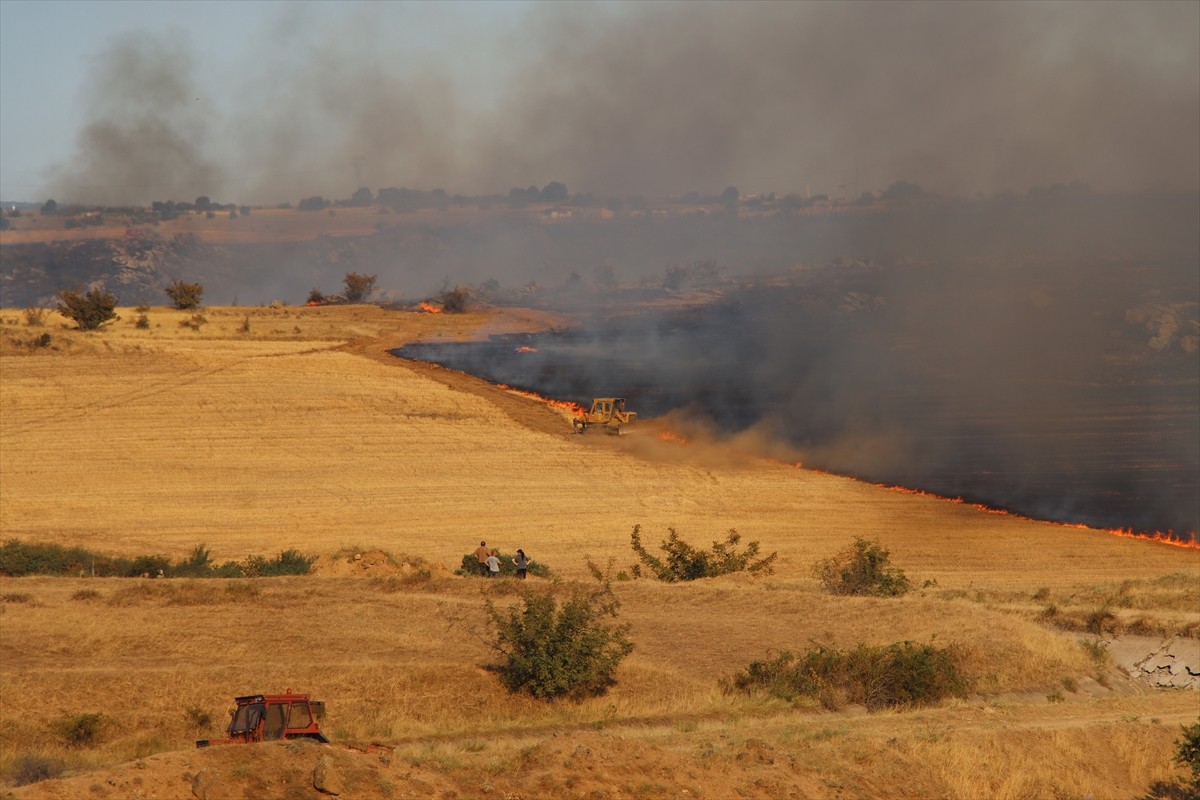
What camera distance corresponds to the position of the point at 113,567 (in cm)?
3017

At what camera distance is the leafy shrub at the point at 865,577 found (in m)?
28.4

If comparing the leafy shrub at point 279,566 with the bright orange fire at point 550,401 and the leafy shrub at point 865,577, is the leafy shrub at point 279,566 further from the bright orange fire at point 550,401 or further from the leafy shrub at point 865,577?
the bright orange fire at point 550,401

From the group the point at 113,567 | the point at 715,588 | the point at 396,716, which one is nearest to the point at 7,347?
the point at 113,567

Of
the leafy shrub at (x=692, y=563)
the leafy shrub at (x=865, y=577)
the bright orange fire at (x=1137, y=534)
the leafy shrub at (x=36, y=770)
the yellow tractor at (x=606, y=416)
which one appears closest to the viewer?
the leafy shrub at (x=36, y=770)

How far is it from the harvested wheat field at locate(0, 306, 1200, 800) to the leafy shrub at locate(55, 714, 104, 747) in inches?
3.7

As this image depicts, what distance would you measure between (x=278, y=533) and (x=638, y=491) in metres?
11.8

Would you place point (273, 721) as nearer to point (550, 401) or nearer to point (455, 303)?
point (550, 401)

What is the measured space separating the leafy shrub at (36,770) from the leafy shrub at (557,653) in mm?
7016

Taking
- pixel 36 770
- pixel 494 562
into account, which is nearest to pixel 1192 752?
pixel 36 770

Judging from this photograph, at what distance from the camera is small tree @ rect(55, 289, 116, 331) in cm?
6325

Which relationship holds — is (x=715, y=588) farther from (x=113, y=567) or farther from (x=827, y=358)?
(x=827, y=358)

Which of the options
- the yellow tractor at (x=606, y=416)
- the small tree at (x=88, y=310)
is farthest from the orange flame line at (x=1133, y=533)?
the small tree at (x=88, y=310)

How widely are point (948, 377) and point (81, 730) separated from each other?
191 ft

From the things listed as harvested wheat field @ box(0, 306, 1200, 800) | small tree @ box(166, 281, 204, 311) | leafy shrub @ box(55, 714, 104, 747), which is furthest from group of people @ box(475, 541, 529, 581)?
small tree @ box(166, 281, 204, 311)
